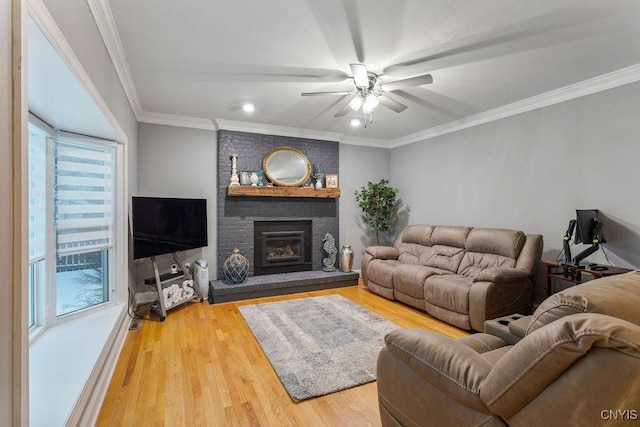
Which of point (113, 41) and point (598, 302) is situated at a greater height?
point (113, 41)

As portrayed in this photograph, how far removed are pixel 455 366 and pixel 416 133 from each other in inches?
189

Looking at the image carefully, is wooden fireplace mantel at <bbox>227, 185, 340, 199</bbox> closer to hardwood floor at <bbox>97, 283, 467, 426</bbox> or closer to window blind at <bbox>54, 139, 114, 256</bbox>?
window blind at <bbox>54, 139, 114, 256</bbox>

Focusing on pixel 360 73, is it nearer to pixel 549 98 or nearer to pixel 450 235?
pixel 549 98

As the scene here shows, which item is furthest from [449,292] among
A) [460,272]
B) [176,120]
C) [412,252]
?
[176,120]

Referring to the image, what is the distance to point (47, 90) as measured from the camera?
179cm

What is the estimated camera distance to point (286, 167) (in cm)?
499

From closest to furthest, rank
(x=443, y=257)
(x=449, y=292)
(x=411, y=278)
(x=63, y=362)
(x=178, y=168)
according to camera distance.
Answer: (x=63, y=362)
(x=449, y=292)
(x=411, y=278)
(x=443, y=257)
(x=178, y=168)

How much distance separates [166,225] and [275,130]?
227 cm

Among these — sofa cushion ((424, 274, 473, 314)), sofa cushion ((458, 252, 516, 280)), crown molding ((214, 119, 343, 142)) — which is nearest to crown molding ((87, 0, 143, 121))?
crown molding ((214, 119, 343, 142))

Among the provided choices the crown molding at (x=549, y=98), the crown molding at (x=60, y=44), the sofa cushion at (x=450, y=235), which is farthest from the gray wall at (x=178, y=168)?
the crown molding at (x=549, y=98)

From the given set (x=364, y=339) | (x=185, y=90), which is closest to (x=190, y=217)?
(x=185, y=90)

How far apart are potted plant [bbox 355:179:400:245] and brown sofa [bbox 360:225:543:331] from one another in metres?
0.61

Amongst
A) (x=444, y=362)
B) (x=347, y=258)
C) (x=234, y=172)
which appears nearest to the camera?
(x=444, y=362)

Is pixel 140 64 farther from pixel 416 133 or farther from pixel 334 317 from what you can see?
pixel 416 133
